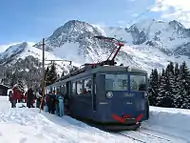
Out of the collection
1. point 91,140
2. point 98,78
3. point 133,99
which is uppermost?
point 98,78

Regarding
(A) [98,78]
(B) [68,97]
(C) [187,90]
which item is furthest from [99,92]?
(C) [187,90]

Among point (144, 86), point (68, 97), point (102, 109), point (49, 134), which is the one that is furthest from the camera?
point (68, 97)

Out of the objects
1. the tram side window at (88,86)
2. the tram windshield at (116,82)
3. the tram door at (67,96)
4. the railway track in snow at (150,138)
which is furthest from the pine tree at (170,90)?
the railway track in snow at (150,138)

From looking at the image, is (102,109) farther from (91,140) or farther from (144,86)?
(91,140)

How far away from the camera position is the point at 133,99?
1491 cm

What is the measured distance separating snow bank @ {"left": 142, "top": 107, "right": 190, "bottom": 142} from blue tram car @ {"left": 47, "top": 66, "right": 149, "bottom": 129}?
88cm

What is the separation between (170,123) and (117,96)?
2602 millimetres

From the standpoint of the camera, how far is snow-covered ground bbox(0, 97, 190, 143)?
9017 millimetres

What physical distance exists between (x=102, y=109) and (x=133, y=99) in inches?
58.3

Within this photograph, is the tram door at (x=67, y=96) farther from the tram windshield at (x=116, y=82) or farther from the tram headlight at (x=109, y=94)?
the tram headlight at (x=109, y=94)

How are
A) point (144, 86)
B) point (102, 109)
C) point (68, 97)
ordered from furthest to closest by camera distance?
1. point (68, 97)
2. point (144, 86)
3. point (102, 109)

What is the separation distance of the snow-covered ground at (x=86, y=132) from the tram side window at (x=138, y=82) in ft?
5.84

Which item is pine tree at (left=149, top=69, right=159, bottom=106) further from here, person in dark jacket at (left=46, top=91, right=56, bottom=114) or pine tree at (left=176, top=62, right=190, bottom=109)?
person in dark jacket at (left=46, top=91, right=56, bottom=114)

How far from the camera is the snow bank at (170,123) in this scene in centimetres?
1333
